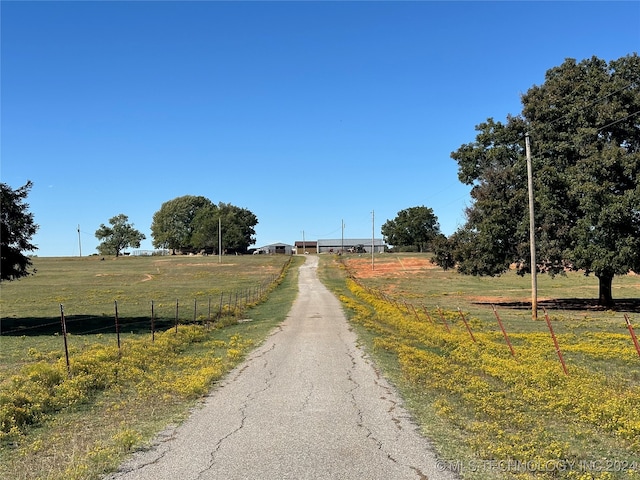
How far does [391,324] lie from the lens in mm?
23578

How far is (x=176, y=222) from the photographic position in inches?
6506

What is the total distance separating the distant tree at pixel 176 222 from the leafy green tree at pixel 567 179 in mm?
136242

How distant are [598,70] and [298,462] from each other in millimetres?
35138

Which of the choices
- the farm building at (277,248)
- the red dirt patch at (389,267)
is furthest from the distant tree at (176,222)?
the red dirt patch at (389,267)

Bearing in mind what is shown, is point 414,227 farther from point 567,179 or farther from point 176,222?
point 567,179

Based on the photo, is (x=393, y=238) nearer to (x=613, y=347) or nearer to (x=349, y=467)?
(x=613, y=347)

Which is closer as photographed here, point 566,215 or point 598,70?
point 566,215

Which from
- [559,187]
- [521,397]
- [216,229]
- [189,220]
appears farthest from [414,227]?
[521,397]

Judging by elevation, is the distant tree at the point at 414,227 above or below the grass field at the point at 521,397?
above

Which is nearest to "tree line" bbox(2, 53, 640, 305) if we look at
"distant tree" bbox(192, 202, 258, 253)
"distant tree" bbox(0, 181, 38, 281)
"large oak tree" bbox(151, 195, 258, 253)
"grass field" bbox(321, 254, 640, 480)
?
"distant tree" bbox(0, 181, 38, 281)

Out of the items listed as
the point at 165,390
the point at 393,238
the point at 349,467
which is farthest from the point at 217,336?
the point at 393,238

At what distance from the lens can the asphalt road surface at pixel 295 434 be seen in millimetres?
5965

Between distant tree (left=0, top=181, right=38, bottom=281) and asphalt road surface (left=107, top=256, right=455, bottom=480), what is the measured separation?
63.4 ft

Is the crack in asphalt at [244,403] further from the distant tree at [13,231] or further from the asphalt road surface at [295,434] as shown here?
the distant tree at [13,231]
